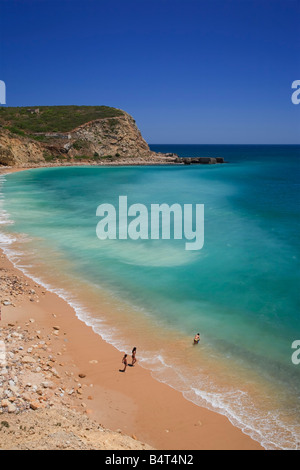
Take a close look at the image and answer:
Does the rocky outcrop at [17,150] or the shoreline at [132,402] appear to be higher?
the rocky outcrop at [17,150]

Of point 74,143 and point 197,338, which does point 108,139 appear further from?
point 197,338

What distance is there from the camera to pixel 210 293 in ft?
50.8

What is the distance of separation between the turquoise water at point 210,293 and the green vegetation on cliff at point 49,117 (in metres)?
54.8

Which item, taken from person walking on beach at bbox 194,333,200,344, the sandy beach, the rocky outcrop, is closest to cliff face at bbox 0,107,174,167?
the rocky outcrop

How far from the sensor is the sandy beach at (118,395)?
763 centimetres

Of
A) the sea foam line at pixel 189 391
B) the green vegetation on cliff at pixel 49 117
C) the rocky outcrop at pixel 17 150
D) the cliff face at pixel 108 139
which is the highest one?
the green vegetation on cliff at pixel 49 117

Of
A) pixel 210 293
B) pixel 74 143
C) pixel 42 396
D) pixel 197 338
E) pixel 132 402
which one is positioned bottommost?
pixel 132 402

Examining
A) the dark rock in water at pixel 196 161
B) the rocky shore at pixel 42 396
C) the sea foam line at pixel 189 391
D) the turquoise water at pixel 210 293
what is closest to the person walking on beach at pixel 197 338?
the turquoise water at pixel 210 293

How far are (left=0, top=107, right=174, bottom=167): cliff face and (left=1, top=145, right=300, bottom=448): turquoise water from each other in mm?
38200

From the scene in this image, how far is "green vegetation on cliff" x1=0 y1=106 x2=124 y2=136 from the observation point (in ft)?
270

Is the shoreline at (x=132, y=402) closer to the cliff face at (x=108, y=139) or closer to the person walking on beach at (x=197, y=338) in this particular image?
the person walking on beach at (x=197, y=338)

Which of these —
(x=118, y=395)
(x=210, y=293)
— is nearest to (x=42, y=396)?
(x=118, y=395)

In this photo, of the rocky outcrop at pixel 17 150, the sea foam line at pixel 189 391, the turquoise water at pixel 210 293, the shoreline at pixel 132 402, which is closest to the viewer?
the shoreline at pixel 132 402

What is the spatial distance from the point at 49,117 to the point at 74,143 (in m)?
16.7
